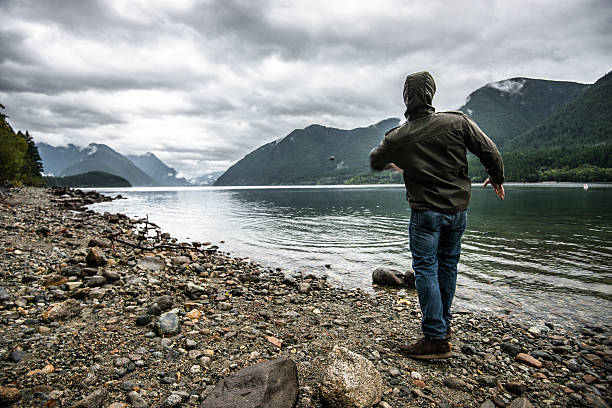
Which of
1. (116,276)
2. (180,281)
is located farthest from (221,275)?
(116,276)

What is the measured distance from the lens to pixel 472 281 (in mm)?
9609

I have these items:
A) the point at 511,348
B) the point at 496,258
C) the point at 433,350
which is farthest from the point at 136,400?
the point at 496,258

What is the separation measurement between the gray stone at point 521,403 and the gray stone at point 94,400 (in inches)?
182

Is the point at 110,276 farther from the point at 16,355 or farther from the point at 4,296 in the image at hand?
the point at 16,355

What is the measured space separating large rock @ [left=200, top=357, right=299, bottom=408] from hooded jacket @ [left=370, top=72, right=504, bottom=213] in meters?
2.75

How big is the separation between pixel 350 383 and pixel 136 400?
237 cm

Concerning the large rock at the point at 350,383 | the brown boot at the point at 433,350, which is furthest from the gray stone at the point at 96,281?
the brown boot at the point at 433,350

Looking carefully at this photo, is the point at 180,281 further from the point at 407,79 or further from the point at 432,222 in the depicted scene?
the point at 407,79

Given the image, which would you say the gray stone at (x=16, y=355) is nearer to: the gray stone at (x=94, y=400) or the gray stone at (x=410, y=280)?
the gray stone at (x=94, y=400)

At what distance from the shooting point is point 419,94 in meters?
4.04

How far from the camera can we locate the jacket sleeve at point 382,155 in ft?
13.8

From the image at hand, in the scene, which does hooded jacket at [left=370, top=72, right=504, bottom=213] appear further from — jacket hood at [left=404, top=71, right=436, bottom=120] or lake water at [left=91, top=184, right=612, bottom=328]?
lake water at [left=91, top=184, right=612, bottom=328]

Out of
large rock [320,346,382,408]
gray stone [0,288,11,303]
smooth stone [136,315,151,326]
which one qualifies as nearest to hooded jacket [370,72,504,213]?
large rock [320,346,382,408]

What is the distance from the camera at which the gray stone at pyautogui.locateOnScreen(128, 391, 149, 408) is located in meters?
3.15
